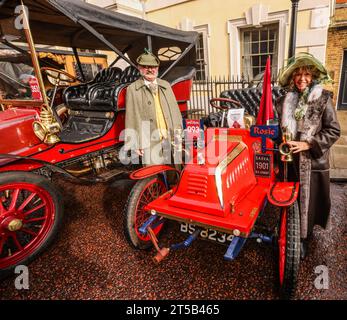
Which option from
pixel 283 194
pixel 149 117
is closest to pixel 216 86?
pixel 149 117

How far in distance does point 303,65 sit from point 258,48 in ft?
24.6

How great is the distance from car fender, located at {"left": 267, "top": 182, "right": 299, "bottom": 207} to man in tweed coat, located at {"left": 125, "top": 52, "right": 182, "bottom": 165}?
1.58m

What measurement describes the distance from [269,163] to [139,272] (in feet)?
5.70

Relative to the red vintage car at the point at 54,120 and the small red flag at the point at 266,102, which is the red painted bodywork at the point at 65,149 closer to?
the red vintage car at the point at 54,120

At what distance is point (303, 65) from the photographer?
2104 mm

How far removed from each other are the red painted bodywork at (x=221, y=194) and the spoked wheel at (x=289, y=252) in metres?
0.25

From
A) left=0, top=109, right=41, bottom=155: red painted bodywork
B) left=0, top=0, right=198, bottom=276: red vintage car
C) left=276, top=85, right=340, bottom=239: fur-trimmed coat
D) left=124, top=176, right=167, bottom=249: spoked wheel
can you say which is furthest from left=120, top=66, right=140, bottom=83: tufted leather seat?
left=276, top=85, right=340, bottom=239: fur-trimmed coat

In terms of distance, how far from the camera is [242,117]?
2.82 meters

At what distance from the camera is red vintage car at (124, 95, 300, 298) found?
6.06 ft

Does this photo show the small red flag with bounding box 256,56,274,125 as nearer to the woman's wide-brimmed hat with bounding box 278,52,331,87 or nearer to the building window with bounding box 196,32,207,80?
the woman's wide-brimmed hat with bounding box 278,52,331,87

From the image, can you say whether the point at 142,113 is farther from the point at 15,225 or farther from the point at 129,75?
the point at 129,75
